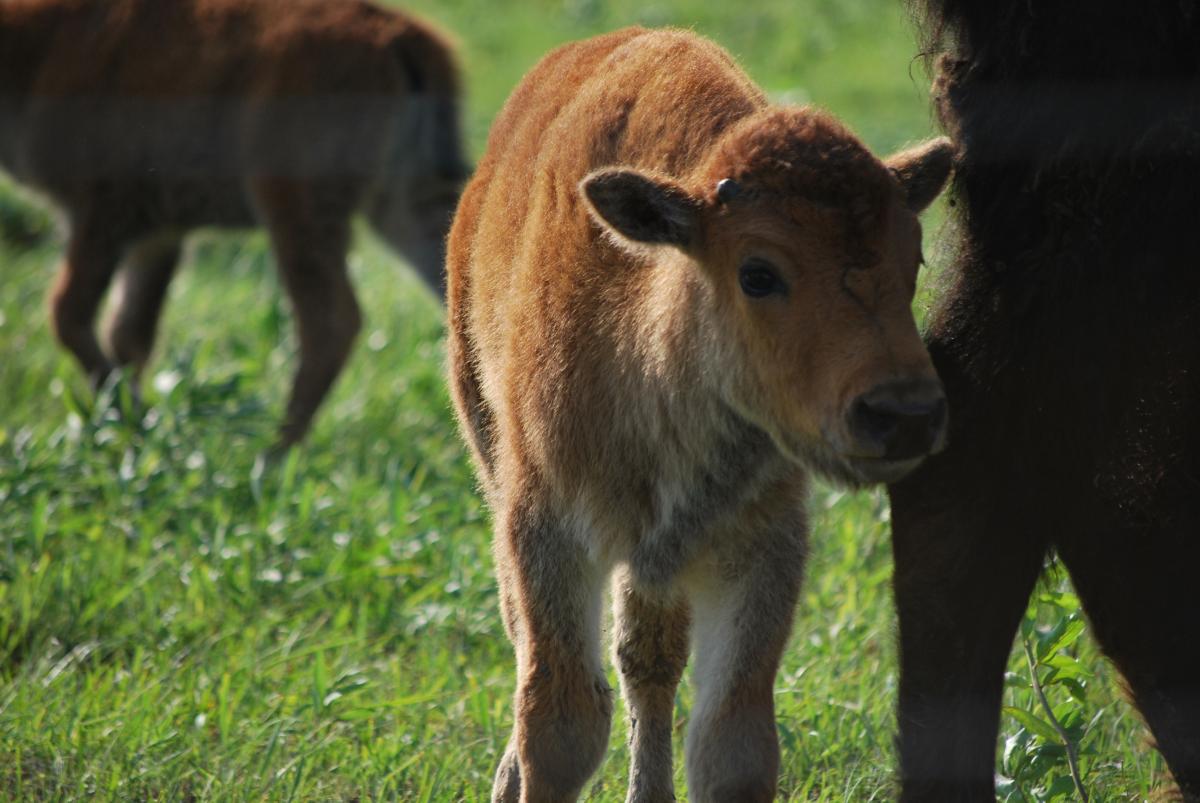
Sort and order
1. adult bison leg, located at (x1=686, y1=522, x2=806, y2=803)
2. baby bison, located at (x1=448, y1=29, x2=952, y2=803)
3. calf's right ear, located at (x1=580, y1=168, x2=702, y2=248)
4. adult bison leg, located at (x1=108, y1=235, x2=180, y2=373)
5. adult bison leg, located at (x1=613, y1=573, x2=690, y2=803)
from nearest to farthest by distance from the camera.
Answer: baby bison, located at (x1=448, y1=29, x2=952, y2=803), calf's right ear, located at (x1=580, y1=168, x2=702, y2=248), adult bison leg, located at (x1=686, y1=522, x2=806, y2=803), adult bison leg, located at (x1=613, y1=573, x2=690, y2=803), adult bison leg, located at (x1=108, y1=235, x2=180, y2=373)

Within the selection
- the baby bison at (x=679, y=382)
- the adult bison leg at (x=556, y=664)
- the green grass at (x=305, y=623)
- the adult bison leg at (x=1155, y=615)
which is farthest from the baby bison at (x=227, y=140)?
the adult bison leg at (x=1155, y=615)

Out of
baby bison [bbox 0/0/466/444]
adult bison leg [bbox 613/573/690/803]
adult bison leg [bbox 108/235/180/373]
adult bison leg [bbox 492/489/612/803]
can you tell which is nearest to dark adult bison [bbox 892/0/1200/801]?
adult bison leg [bbox 492/489/612/803]

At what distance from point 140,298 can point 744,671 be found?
506 centimetres

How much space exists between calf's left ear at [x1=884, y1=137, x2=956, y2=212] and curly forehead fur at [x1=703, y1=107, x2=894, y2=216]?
0.08 m

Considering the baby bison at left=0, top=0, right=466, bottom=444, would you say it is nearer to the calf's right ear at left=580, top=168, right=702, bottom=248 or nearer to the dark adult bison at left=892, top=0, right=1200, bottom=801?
the calf's right ear at left=580, top=168, right=702, bottom=248

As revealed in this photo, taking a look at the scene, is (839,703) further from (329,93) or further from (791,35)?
(791,35)

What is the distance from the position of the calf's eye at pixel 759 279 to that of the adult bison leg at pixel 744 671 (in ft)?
2.04

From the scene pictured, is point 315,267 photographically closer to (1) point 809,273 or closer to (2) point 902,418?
(1) point 809,273

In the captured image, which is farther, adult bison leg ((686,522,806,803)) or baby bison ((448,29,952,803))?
adult bison leg ((686,522,806,803))

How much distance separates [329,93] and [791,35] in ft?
26.5

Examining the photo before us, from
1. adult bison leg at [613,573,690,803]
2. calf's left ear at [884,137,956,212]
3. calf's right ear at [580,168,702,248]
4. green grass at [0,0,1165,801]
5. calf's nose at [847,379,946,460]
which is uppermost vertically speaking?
calf's left ear at [884,137,956,212]

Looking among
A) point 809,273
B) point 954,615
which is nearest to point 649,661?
point 954,615

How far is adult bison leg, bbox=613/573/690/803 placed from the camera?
383cm

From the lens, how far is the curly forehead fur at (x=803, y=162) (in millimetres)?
2975
